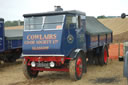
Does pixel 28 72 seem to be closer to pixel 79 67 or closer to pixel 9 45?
pixel 79 67

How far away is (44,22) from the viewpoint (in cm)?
803

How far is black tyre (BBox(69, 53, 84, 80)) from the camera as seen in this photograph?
7.67 m

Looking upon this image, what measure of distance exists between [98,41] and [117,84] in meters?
3.77

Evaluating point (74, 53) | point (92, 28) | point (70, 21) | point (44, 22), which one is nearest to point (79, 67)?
point (74, 53)

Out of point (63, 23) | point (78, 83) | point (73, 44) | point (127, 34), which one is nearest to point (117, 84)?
point (78, 83)

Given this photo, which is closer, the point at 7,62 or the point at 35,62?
the point at 35,62

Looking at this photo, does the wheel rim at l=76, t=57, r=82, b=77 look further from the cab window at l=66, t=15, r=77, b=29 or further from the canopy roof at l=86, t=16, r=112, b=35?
the canopy roof at l=86, t=16, r=112, b=35

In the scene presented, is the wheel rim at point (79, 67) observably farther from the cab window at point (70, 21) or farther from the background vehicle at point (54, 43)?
the cab window at point (70, 21)

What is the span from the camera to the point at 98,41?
10914 millimetres

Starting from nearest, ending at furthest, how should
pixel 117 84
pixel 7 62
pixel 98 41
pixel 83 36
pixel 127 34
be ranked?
pixel 117 84 → pixel 83 36 → pixel 98 41 → pixel 7 62 → pixel 127 34

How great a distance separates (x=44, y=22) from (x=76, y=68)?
2.05 meters

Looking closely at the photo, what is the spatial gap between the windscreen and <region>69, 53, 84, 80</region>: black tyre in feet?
4.44

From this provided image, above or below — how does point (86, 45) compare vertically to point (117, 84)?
above

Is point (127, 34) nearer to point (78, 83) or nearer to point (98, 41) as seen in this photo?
point (98, 41)
